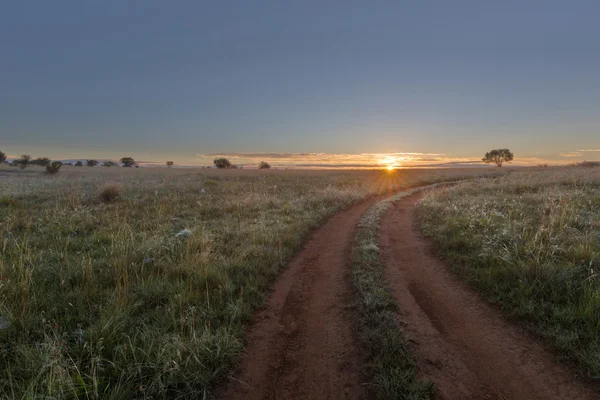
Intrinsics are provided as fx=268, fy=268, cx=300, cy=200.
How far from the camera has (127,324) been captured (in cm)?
418

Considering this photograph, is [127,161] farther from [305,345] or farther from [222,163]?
[305,345]

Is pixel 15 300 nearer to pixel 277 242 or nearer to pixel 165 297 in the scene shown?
pixel 165 297

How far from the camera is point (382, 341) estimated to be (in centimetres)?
395

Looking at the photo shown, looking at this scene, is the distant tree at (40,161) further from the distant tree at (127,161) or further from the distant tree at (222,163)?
the distant tree at (222,163)

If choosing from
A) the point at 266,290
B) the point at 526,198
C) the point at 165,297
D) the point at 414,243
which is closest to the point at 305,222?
the point at 414,243

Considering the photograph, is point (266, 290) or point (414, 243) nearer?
point (266, 290)

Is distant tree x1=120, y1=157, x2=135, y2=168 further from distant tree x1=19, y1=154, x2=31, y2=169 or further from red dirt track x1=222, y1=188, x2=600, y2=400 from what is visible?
red dirt track x1=222, y1=188, x2=600, y2=400

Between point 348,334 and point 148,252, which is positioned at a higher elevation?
point 148,252

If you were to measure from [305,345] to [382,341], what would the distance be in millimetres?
1161

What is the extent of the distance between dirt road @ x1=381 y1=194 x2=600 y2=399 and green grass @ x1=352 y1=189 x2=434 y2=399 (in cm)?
22

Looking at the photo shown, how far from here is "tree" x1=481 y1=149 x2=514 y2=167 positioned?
3652 inches

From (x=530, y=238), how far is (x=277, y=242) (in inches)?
280

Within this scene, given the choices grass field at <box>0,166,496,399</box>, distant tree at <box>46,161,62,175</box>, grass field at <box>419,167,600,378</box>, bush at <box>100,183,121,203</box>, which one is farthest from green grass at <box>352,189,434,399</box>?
distant tree at <box>46,161,62,175</box>

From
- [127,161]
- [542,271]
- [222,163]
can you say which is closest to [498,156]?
[222,163]
